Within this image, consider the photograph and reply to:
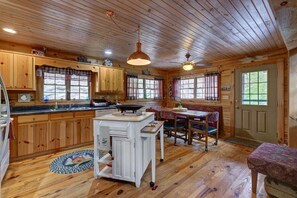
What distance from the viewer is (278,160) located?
1662mm

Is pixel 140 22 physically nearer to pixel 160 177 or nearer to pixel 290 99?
pixel 160 177

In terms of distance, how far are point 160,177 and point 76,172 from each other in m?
1.34

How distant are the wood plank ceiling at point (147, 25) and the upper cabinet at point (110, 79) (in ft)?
2.48

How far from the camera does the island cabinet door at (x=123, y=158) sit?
6.77ft

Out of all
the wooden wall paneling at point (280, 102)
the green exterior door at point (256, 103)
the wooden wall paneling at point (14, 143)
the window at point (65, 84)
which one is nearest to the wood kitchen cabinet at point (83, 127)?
the window at point (65, 84)

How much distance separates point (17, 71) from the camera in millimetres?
3137

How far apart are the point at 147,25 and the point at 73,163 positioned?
2709 mm

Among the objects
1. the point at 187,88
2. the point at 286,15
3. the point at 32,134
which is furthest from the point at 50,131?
the point at 187,88

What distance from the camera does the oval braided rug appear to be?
2.60 m

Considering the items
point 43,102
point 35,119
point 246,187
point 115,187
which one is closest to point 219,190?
point 246,187

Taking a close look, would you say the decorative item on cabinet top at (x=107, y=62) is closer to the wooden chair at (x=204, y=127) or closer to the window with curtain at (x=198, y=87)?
the window with curtain at (x=198, y=87)

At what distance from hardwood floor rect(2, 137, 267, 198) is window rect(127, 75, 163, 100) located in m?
2.91

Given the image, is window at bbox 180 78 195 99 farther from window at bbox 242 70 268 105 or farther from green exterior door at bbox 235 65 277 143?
window at bbox 242 70 268 105

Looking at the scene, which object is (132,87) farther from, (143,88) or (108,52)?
(108,52)
